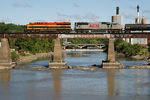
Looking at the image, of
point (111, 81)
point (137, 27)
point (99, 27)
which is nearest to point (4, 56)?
point (99, 27)

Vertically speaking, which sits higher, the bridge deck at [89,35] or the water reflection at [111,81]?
the bridge deck at [89,35]

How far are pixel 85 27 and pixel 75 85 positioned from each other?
30299 millimetres

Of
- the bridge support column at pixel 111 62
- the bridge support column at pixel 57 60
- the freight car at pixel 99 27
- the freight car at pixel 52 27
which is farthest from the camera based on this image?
the freight car at pixel 52 27

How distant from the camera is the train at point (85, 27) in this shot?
83.2 meters

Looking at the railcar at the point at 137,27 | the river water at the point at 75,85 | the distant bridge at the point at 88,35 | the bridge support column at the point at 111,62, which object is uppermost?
the railcar at the point at 137,27

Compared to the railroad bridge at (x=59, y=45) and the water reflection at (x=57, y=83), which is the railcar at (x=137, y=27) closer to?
the railroad bridge at (x=59, y=45)

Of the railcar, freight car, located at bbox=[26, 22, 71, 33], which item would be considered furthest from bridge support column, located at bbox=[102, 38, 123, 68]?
freight car, located at bbox=[26, 22, 71, 33]

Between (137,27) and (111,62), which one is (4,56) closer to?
(111,62)

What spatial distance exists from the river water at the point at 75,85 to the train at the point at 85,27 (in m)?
13.5

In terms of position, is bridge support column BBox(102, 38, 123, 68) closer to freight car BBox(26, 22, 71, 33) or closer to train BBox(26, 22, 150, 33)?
train BBox(26, 22, 150, 33)

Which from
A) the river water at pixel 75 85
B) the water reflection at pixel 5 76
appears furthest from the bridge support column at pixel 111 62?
the water reflection at pixel 5 76

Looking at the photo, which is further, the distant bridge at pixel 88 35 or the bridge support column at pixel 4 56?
the distant bridge at pixel 88 35

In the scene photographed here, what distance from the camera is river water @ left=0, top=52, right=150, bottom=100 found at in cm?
4725

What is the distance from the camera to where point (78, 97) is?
46.2 m
